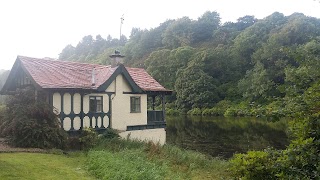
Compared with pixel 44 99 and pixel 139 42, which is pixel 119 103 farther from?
pixel 139 42

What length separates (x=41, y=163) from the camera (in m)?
12.6

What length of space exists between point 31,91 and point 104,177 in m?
9.44

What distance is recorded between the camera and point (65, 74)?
2069 centimetres

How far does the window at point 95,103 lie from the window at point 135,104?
261 centimetres

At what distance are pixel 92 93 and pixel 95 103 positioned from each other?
2.28ft

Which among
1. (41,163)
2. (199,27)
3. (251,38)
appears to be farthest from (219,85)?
(41,163)

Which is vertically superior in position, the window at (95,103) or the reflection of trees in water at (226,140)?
the window at (95,103)

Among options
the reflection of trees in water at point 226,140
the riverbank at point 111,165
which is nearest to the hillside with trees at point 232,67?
the reflection of trees in water at point 226,140

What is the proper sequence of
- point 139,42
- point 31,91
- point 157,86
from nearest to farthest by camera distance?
point 31,91 → point 157,86 → point 139,42

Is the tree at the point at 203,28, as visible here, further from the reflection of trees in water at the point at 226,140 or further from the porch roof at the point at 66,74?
the porch roof at the point at 66,74

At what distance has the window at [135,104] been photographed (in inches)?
904

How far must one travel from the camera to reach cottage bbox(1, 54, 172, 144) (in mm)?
18903

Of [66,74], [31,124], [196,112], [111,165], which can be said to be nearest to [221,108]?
[196,112]

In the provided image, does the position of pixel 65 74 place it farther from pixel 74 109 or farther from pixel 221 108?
pixel 221 108
